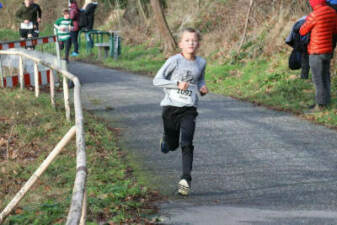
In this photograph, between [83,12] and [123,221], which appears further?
[83,12]

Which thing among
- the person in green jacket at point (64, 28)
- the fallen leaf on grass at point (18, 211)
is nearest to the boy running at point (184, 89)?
the fallen leaf on grass at point (18, 211)

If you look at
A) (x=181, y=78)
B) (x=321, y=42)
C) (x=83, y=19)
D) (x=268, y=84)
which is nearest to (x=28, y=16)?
(x=83, y=19)

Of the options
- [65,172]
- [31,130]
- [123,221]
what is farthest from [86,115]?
[123,221]

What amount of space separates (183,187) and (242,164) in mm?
1660

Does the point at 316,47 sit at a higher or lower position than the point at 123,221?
higher

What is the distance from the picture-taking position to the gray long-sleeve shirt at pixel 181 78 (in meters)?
5.98

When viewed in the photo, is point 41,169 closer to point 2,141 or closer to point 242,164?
point 242,164

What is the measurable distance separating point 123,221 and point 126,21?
28863 mm

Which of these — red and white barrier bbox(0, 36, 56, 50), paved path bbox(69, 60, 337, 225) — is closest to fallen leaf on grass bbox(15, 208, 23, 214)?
paved path bbox(69, 60, 337, 225)

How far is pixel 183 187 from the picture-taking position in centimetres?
571

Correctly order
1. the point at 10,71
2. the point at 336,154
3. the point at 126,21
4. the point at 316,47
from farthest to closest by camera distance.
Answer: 1. the point at 126,21
2. the point at 10,71
3. the point at 316,47
4. the point at 336,154

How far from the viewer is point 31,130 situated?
9.09 m

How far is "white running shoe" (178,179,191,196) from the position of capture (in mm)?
5695

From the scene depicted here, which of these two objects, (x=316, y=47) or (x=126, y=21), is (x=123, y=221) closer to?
A: (x=316, y=47)
